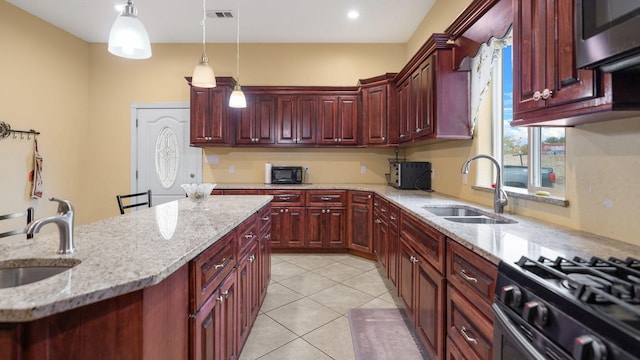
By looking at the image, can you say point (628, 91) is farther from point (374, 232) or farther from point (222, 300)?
point (374, 232)

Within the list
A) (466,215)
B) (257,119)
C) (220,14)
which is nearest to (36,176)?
(257,119)

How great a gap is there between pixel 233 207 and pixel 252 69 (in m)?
3.20

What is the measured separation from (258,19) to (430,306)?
382 cm

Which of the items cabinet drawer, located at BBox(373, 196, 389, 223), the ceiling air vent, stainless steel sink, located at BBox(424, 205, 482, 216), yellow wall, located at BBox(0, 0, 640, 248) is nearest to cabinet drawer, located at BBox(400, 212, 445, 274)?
stainless steel sink, located at BBox(424, 205, 482, 216)

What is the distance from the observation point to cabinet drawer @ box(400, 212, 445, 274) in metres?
1.66

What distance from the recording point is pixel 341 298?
9.46 ft

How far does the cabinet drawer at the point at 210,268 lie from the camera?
3.94ft

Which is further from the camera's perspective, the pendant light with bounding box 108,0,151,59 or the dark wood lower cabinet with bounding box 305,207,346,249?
the dark wood lower cabinet with bounding box 305,207,346,249

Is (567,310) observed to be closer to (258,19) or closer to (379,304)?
(379,304)

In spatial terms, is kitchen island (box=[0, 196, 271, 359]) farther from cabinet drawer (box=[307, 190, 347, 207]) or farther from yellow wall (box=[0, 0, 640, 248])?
yellow wall (box=[0, 0, 640, 248])

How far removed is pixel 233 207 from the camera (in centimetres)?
Result: 223

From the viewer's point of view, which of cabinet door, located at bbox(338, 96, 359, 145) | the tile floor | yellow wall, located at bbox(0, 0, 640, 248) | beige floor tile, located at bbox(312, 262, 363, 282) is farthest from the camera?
cabinet door, located at bbox(338, 96, 359, 145)

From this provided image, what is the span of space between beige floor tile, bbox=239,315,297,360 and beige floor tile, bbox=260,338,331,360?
5 centimetres

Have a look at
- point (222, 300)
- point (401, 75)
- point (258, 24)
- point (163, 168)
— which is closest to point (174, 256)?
point (222, 300)
